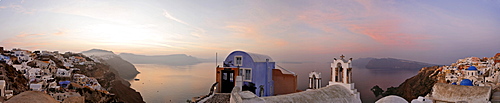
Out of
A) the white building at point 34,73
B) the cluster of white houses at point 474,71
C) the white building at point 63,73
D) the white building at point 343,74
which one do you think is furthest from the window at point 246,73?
the white building at point 34,73

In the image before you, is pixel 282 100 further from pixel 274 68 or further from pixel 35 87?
pixel 35 87

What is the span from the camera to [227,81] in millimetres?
10750

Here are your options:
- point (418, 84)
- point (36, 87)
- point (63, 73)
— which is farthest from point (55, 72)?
point (418, 84)

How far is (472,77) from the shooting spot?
38.2 feet

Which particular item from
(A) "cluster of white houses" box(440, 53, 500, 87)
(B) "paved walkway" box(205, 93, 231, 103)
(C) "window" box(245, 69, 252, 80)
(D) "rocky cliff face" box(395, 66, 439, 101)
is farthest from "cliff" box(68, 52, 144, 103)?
(D) "rocky cliff face" box(395, 66, 439, 101)

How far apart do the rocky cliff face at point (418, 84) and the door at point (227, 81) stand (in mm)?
11721

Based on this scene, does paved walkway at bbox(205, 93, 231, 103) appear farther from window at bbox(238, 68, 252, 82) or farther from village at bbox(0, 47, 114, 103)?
village at bbox(0, 47, 114, 103)

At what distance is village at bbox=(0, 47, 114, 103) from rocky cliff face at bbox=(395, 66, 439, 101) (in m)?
18.7

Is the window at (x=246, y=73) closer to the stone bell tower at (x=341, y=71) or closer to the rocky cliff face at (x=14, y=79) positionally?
the stone bell tower at (x=341, y=71)

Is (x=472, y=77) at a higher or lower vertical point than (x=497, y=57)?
lower

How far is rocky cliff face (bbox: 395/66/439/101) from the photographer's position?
15798 mm

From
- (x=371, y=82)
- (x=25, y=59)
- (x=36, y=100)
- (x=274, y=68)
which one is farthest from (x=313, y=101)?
(x=25, y=59)

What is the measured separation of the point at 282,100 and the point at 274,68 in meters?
7.29

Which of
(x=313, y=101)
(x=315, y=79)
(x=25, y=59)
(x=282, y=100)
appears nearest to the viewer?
(x=282, y=100)
